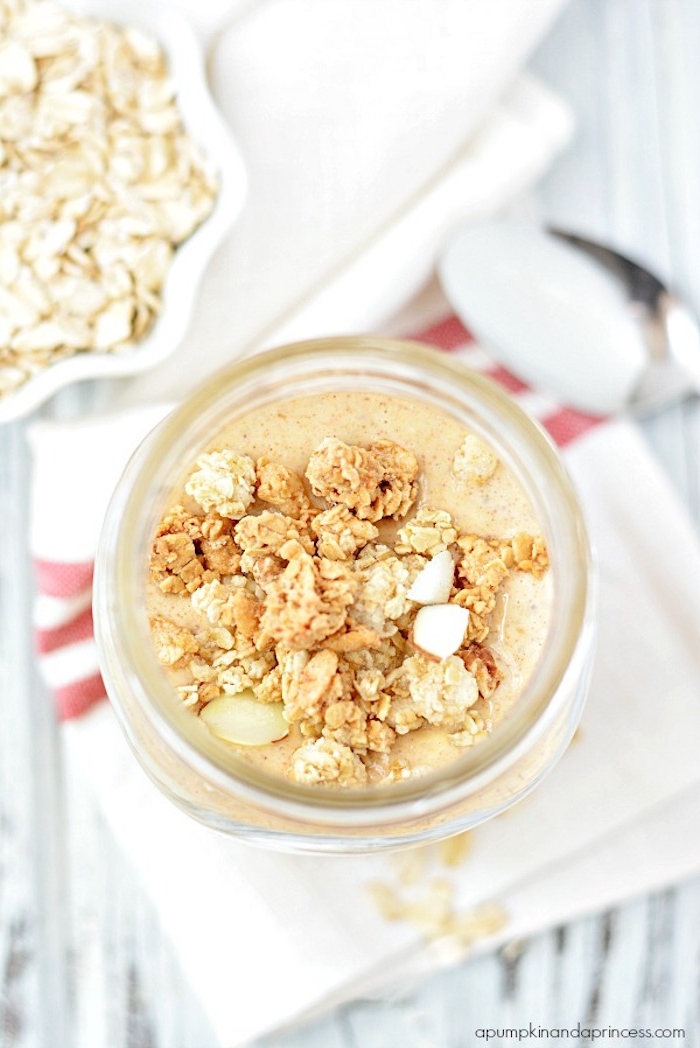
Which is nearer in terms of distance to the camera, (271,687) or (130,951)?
(271,687)

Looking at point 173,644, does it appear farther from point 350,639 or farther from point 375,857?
point 375,857

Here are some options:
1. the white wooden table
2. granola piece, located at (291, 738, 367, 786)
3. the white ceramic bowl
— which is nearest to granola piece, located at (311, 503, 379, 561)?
granola piece, located at (291, 738, 367, 786)

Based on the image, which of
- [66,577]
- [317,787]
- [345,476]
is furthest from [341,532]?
[66,577]

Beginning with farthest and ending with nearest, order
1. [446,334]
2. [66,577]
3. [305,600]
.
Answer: [446,334]
[66,577]
[305,600]

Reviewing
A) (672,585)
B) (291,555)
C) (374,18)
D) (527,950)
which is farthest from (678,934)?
(374,18)

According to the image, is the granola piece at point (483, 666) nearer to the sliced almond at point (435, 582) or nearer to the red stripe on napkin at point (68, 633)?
the sliced almond at point (435, 582)

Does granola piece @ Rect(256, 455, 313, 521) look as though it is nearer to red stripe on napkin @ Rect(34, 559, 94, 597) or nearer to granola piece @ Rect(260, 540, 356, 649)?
granola piece @ Rect(260, 540, 356, 649)
